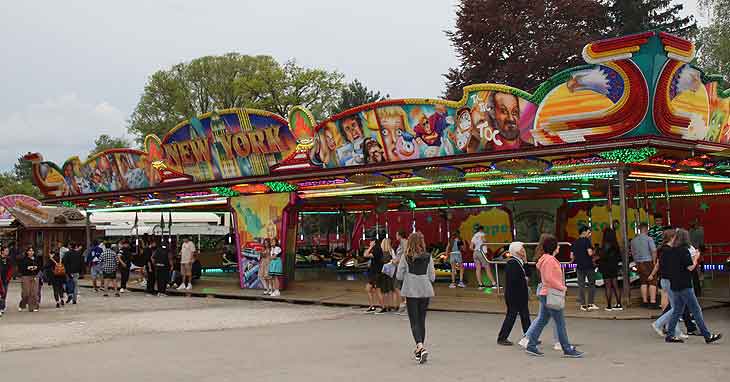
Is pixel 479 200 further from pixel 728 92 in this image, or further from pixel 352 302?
pixel 728 92

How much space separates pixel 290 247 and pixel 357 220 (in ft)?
38.7

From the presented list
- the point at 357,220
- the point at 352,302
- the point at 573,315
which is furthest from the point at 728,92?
the point at 357,220

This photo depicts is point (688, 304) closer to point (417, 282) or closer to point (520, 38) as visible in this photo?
point (417, 282)

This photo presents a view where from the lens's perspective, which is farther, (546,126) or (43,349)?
(546,126)

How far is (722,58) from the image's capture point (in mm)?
37156

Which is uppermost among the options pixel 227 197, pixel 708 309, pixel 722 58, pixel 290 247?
pixel 722 58

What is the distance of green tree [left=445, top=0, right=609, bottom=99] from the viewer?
37000 mm

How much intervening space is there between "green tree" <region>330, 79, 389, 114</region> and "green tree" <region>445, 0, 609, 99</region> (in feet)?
53.3

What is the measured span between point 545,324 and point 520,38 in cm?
2945

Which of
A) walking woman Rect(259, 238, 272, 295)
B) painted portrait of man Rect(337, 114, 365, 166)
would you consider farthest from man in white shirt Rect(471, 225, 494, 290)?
walking woman Rect(259, 238, 272, 295)

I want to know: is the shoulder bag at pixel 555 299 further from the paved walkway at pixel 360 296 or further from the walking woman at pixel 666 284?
the paved walkway at pixel 360 296

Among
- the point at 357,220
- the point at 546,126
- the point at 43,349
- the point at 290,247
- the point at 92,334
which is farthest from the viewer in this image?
the point at 357,220

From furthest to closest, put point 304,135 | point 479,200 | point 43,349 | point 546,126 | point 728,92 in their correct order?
point 479,200
point 304,135
point 728,92
point 546,126
point 43,349

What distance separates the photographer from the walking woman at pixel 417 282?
405 inches
